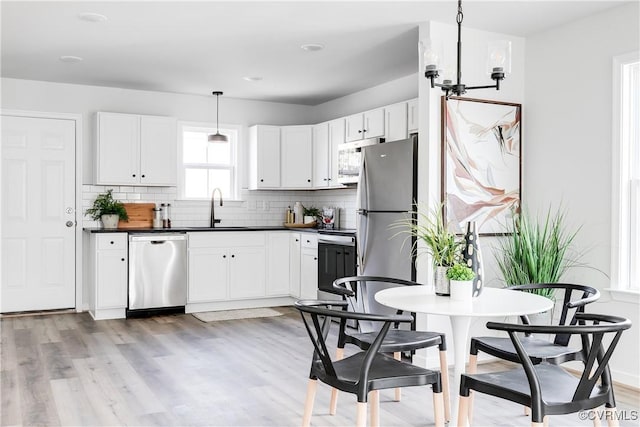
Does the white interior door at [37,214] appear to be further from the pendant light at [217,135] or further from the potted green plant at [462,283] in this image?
the potted green plant at [462,283]

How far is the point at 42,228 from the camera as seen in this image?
6.15m

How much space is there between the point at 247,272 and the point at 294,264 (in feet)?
1.74

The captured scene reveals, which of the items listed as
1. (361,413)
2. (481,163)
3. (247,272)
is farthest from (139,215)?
(361,413)

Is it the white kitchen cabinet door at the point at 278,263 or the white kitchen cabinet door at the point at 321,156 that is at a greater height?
the white kitchen cabinet door at the point at 321,156

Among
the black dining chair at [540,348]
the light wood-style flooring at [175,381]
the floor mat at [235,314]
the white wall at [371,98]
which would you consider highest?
the white wall at [371,98]

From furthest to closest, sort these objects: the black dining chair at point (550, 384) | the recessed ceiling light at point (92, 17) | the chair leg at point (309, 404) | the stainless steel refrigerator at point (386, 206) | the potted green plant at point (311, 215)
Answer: the potted green plant at point (311, 215) < the stainless steel refrigerator at point (386, 206) < the recessed ceiling light at point (92, 17) < the chair leg at point (309, 404) < the black dining chair at point (550, 384)

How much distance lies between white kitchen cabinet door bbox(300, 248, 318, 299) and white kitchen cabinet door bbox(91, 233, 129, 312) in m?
1.81

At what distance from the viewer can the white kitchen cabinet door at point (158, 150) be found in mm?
6344

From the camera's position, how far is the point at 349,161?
6008 mm

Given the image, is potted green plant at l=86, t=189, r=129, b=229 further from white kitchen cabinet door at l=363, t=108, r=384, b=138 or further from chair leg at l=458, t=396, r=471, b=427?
chair leg at l=458, t=396, r=471, b=427

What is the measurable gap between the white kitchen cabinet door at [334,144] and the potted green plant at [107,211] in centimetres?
225

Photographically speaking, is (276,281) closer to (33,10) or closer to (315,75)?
(315,75)

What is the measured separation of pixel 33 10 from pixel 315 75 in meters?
2.65

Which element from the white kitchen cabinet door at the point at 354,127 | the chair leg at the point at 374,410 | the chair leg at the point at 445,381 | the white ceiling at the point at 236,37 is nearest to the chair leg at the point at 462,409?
the chair leg at the point at 374,410
